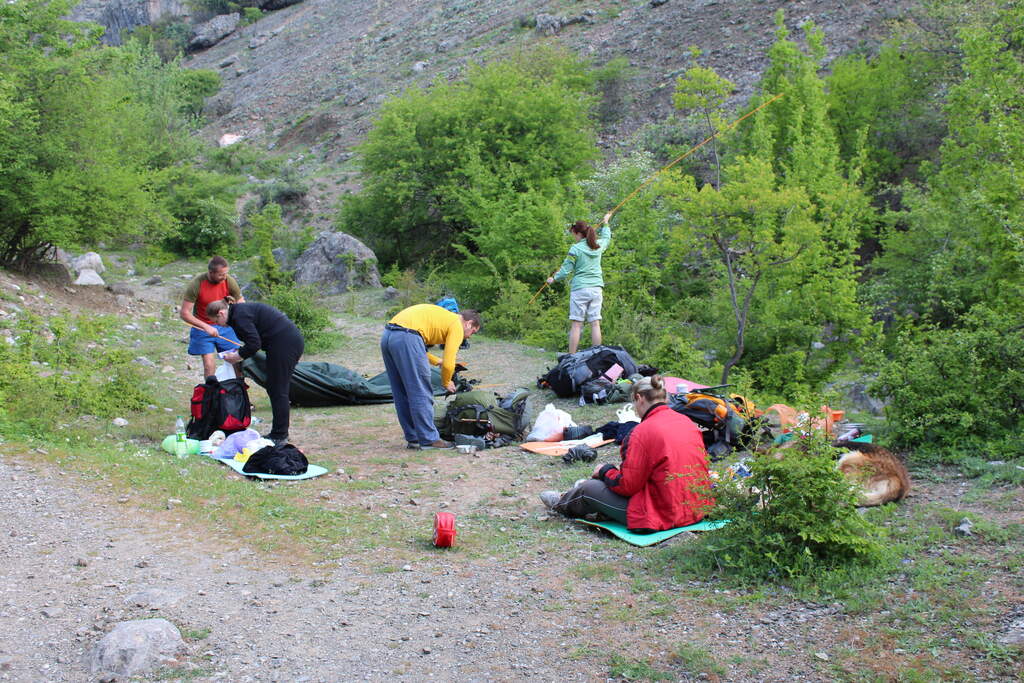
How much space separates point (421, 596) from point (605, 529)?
1396mm

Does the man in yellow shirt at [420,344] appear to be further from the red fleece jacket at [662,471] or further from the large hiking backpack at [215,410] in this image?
the red fleece jacket at [662,471]

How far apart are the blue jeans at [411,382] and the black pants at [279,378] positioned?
0.86 metres

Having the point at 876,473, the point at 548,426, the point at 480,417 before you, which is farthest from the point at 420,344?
the point at 876,473

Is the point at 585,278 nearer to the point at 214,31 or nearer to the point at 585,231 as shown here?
the point at 585,231

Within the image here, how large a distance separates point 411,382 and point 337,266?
1332cm

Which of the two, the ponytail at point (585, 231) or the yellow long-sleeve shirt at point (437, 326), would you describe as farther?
the ponytail at point (585, 231)

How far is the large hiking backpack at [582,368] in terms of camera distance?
9.63 metres

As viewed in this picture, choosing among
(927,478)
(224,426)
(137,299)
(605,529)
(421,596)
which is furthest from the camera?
(137,299)

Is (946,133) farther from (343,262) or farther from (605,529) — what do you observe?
(605,529)

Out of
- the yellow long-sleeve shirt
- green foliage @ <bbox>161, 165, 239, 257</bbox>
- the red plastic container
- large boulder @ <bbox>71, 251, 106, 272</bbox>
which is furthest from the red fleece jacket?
green foliage @ <bbox>161, 165, 239, 257</bbox>

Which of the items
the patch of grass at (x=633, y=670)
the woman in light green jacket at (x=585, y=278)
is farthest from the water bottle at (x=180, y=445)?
the woman in light green jacket at (x=585, y=278)

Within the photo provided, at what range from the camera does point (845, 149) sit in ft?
77.4

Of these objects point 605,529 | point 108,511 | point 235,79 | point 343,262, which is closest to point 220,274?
point 108,511

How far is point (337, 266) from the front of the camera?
20.3 meters
